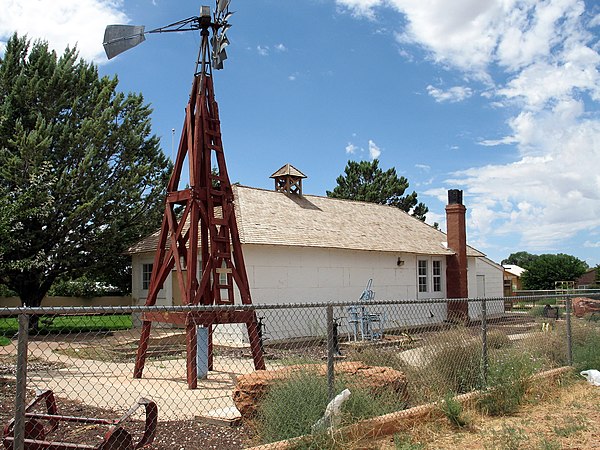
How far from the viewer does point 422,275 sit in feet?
78.7

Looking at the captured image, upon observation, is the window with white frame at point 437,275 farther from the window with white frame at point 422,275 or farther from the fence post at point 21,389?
the fence post at point 21,389

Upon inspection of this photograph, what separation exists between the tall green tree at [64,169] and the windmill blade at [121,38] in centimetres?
909

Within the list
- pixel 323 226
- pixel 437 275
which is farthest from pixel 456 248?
pixel 323 226

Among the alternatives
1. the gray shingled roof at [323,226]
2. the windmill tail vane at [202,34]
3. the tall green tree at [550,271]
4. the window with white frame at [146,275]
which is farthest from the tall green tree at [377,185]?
the windmill tail vane at [202,34]

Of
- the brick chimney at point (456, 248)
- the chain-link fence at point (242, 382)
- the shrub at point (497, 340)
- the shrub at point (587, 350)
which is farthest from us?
the brick chimney at point (456, 248)

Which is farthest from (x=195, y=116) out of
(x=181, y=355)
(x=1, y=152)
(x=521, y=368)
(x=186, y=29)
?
(x=1, y=152)

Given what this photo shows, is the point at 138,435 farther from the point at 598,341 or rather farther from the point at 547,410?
the point at 598,341

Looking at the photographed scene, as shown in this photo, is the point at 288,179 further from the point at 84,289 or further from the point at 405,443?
the point at 405,443

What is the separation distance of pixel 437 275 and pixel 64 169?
1510 centimetres

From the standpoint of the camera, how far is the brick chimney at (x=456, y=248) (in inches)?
963

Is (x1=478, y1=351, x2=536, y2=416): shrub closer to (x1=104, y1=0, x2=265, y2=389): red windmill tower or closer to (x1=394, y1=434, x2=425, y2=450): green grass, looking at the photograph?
(x1=394, y1=434, x2=425, y2=450): green grass

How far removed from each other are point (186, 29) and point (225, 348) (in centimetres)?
833

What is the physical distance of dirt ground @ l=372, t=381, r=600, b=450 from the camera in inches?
230

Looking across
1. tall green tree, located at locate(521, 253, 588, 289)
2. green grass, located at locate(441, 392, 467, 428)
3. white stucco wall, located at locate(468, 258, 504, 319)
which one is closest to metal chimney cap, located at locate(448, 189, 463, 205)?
white stucco wall, located at locate(468, 258, 504, 319)
